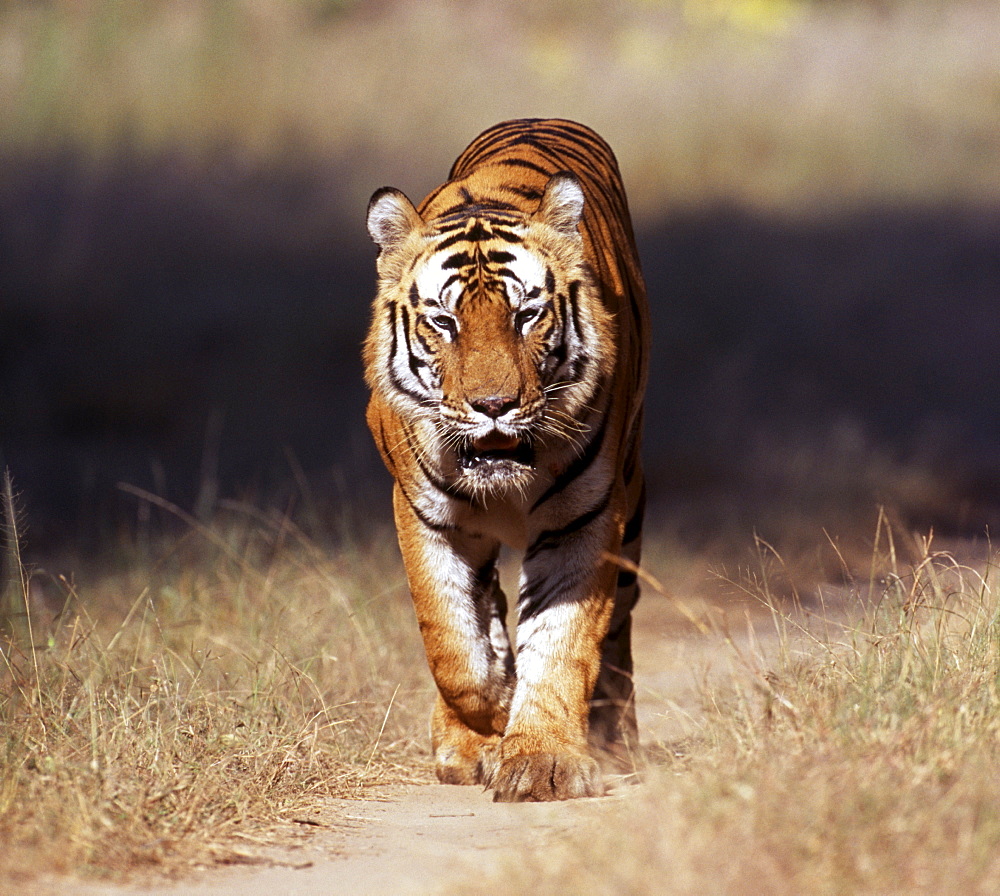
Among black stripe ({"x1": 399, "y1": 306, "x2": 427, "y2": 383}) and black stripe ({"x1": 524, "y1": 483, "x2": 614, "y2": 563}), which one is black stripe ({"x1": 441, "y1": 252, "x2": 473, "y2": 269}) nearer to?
black stripe ({"x1": 399, "y1": 306, "x2": 427, "y2": 383})

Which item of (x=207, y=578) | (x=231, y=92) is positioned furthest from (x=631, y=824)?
(x=231, y=92)

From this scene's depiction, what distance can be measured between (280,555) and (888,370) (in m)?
5.97

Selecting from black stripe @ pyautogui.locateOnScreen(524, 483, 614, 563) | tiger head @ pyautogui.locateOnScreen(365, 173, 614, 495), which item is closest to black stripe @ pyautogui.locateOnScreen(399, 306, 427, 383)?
tiger head @ pyautogui.locateOnScreen(365, 173, 614, 495)

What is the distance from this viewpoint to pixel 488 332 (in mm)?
3424

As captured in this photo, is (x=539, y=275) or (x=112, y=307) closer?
(x=539, y=275)

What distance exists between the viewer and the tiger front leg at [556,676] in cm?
337

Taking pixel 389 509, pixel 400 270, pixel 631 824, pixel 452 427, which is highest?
pixel 400 270

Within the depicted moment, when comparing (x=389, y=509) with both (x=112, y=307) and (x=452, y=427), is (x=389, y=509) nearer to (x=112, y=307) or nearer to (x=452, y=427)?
(x=452, y=427)

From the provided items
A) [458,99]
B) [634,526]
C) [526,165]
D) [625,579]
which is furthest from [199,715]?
[458,99]

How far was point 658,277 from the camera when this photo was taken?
429 inches

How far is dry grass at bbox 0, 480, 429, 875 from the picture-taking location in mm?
2809

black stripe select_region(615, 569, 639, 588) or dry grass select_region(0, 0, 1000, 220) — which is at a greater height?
dry grass select_region(0, 0, 1000, 220)

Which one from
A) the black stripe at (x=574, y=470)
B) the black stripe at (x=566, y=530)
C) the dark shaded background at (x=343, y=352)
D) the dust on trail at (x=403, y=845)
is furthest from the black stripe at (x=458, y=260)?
the dark shaded background at (x=343, y=352)

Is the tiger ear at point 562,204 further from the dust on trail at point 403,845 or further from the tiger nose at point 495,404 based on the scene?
the dust on trail at point 403,845
